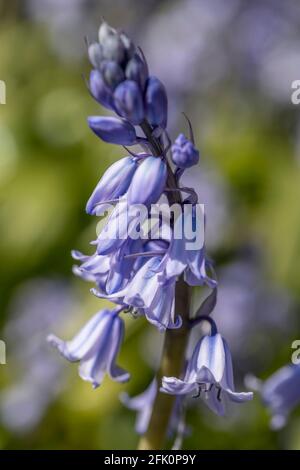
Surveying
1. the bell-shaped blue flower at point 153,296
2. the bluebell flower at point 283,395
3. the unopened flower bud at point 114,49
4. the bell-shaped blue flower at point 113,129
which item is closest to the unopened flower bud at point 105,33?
the unopened flower bud at point 114,49

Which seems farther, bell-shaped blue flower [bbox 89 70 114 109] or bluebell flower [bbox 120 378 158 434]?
bluebell flower [bbox 120 378 158 434]

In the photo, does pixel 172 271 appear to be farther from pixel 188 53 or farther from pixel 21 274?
pixel 188 53

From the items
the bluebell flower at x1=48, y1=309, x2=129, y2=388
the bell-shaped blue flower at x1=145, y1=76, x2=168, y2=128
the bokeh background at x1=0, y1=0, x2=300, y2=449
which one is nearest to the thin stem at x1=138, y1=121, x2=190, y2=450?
the bell-shaped blue flower at x1=145, y1=76, x2=168, y2=128

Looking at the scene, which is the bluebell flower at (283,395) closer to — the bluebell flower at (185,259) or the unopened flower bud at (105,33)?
the bluebell flower at (185,259)

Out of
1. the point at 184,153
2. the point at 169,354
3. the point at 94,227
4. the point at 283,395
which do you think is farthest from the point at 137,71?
the point at 94,227

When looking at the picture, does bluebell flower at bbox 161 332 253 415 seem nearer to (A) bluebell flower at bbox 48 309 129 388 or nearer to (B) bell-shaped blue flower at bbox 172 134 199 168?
(A) bluebell flower at bbox 48 309 129 388

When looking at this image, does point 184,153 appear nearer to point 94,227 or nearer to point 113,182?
point 113,182
